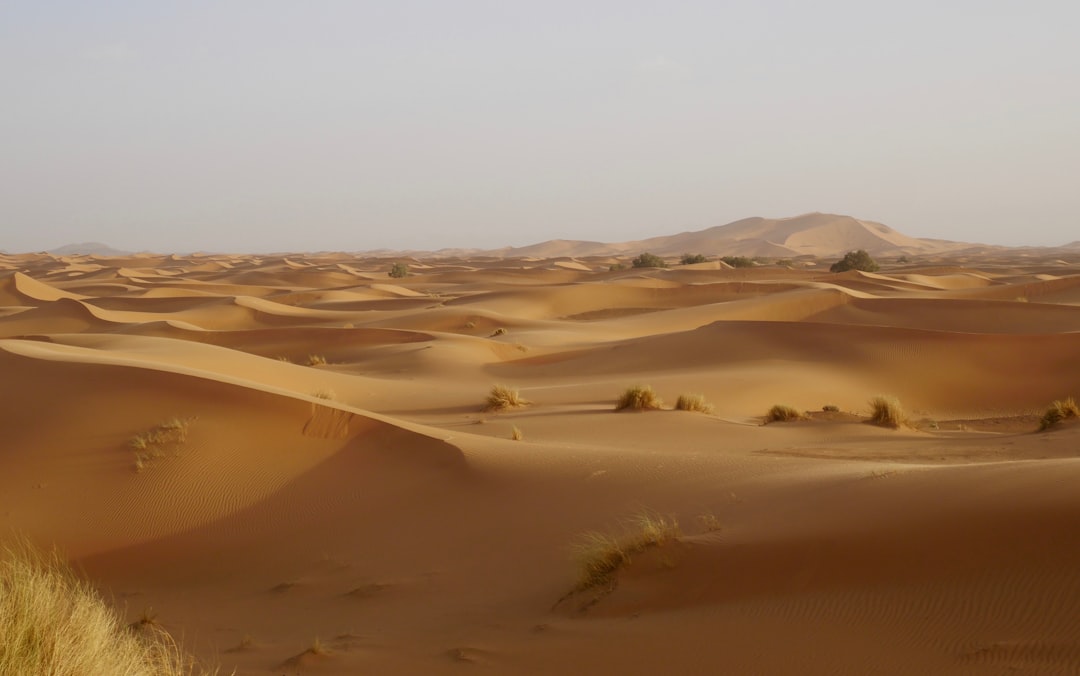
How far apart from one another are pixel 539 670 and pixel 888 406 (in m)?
9.79

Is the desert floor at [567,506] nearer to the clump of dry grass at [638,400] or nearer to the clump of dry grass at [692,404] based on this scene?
the clump of dry grass at [638,400]

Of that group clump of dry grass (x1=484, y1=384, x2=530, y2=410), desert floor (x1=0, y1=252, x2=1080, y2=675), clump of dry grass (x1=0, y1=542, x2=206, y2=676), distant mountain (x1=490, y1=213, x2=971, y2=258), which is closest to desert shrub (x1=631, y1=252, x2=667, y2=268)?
desert floor (x1=0, y1=252, x2=1080, y2=675)

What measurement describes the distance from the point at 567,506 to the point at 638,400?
622cm

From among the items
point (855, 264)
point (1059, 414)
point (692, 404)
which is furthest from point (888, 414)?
point (855, 264)

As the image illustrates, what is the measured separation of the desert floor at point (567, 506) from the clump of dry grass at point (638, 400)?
363mm

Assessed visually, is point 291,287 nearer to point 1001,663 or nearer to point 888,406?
point 888,406

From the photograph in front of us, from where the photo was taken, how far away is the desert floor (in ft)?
16.3

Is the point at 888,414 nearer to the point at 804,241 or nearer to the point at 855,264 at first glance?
the point at 855,264

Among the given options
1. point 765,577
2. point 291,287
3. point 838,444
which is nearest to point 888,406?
point 838,444

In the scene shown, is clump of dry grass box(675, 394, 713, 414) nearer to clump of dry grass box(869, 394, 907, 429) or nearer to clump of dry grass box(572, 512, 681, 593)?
clump of dry grass box(869, 394, 907, 429)

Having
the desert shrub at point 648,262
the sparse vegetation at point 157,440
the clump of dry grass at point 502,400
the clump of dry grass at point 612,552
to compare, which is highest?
the desert shrub at point 648,262

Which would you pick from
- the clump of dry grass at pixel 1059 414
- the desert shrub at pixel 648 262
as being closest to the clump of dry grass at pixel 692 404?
the clump of dry grass at pixel 1059 414

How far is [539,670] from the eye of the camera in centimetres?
498

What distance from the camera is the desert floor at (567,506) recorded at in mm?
4953
